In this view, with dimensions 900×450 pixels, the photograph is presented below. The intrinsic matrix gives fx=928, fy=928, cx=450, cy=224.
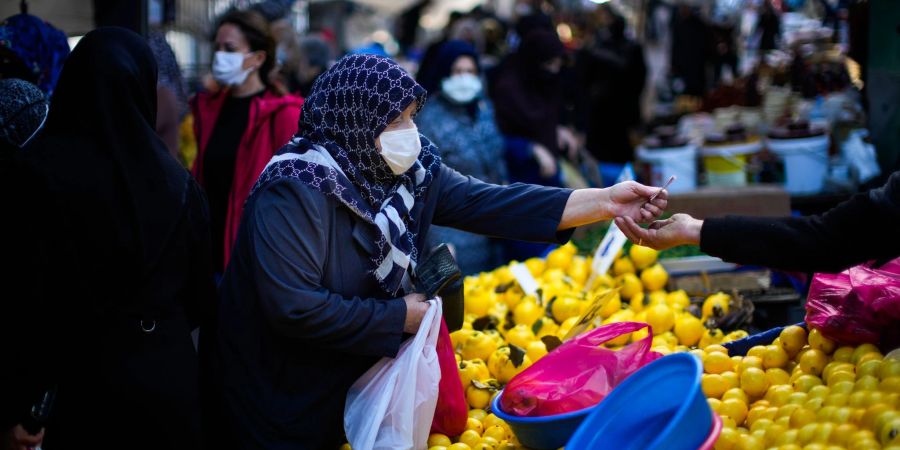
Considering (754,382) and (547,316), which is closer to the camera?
(754,382)

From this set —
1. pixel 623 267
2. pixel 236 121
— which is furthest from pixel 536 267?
pixel 236 121

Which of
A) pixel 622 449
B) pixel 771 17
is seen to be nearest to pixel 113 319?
pixel 622 449

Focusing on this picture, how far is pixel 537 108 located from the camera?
7203 millimetres

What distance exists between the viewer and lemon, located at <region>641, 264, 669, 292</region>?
4270mm

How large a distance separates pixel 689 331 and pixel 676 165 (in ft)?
10.9

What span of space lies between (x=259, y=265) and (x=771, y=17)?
28.1 feet

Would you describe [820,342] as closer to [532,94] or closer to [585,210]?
[585,210]

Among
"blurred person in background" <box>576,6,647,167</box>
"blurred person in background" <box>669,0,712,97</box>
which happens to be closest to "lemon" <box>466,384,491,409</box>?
"blurred person in background" <box>576,6,647,167</box>

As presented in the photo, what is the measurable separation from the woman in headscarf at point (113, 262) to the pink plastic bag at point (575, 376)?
96 cm

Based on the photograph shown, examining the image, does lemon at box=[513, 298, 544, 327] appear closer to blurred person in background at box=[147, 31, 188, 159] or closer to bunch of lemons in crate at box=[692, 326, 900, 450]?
bunch of lemons in crate at box=[692, 326, 900, 450]

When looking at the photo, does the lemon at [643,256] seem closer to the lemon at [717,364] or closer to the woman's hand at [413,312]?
the lemon at [717,364]

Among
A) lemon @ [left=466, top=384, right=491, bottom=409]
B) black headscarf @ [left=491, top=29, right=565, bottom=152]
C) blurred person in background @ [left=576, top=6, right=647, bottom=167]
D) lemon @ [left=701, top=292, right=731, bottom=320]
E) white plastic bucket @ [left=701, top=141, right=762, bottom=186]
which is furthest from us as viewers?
blurred person in background @ [left=576, top=6, right=647, bottom=167]

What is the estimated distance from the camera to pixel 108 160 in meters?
2.52

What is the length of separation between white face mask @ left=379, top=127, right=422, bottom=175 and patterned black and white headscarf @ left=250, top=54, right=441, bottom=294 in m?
0.02
